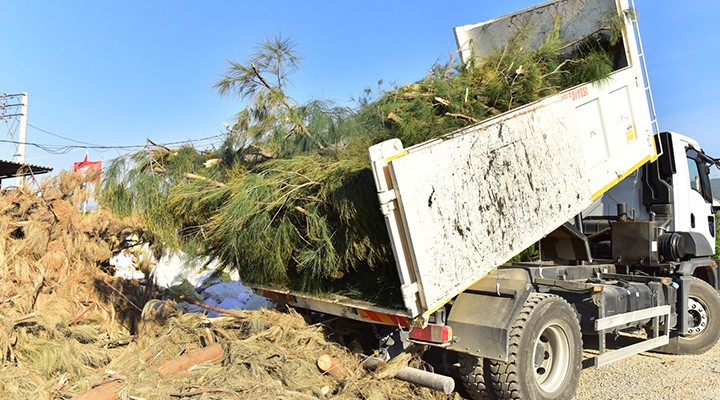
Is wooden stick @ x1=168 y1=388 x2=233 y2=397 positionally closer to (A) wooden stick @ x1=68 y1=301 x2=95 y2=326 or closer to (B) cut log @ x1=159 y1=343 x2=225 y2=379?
(B) cut log @ x1=159 y1=343 x2=225 y2=379

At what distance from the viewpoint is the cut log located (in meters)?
3.62

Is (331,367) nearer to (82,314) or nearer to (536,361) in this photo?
(536,361)

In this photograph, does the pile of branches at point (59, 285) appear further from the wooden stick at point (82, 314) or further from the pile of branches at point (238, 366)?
the pile of branches at point (238, 366)

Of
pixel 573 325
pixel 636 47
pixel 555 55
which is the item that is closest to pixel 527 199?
pixel 573 325

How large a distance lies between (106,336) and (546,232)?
3.86 metres

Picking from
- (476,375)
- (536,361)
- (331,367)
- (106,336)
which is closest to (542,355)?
(536,361)

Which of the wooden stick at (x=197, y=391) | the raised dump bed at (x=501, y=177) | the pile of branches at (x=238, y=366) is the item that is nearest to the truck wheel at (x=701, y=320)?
the raised dump bed at (x=501, y=177)

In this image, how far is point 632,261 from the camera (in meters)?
6.18

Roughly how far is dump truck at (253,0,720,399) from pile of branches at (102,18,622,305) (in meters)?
0.26

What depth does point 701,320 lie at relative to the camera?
6.48 metres

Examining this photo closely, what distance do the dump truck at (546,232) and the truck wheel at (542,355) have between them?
0.03ft

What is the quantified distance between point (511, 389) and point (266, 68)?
325cm

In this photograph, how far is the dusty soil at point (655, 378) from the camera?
4.83 m

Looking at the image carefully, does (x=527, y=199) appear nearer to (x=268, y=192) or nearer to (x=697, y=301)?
(x=268, y=192)
